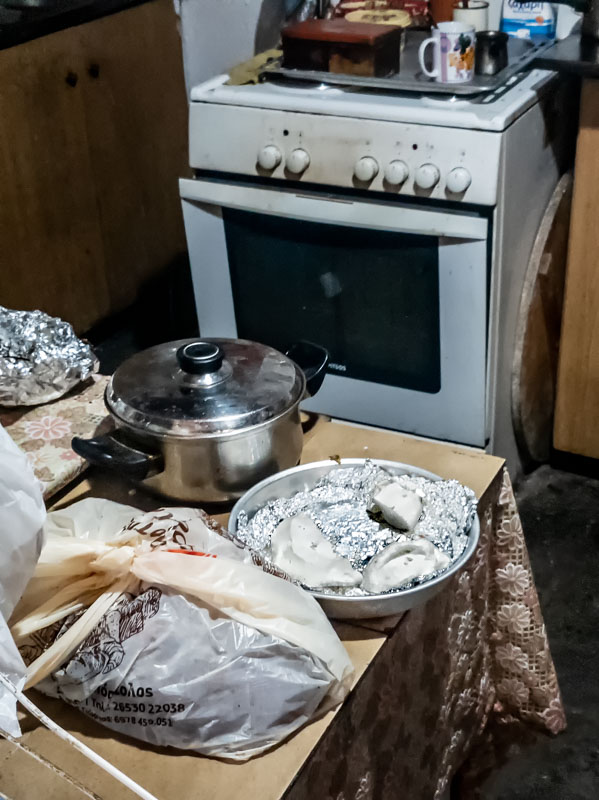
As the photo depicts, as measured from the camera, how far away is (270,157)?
69.5 inches

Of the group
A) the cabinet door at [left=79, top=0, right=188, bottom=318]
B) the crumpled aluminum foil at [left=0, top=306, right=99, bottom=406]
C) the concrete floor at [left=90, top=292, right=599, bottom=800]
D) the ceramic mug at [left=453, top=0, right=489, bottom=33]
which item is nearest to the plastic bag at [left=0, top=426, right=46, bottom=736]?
the crumpled aluminum foil at [left=0, top=306, right=99, bottom=406]

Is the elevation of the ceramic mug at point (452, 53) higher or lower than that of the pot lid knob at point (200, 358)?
higher

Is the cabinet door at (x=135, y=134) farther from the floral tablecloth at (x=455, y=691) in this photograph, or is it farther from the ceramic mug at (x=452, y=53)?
the floral tablecloth at (x=455, y=691)

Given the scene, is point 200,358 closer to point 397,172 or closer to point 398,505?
point 398,505

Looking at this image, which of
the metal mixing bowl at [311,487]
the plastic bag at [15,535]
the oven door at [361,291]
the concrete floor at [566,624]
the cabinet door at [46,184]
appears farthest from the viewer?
the cabinet door at [46,184]

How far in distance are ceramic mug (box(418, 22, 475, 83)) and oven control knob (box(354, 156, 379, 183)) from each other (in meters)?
0.22

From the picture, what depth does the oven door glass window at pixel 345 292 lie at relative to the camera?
175cm

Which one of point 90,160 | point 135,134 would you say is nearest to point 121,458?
point 90,160

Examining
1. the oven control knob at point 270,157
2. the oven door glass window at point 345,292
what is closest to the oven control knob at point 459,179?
the oven door glass window at point 345,292

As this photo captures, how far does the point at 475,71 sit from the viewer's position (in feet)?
5.80

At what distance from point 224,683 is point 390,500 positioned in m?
0.31

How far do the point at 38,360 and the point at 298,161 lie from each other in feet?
2.53

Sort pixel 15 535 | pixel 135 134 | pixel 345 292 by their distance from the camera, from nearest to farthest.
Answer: pixel 15 535, pixel 345 292, pixel 135 134

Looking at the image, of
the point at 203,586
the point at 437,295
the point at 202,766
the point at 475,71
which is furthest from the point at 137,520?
the point at 475,71
